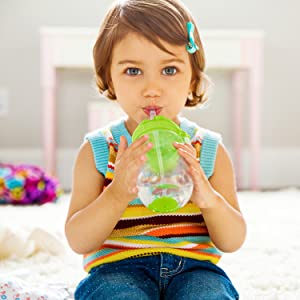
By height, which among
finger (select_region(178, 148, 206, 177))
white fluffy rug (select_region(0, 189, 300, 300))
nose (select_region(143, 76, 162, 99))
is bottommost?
white fluffy rug (select_region(0, 189, 300, 300))

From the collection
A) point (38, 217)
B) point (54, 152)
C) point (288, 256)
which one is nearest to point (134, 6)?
point (288, 256)

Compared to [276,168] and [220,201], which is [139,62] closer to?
[220,201]

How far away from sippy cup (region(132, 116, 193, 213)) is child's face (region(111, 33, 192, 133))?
7cm

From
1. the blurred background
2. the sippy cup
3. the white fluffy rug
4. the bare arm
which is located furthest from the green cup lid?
the blurred background

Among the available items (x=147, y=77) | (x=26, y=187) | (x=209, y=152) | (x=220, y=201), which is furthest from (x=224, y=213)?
(x=26, y=187)

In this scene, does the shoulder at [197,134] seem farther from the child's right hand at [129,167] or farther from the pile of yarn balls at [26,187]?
the pile of yarn balls at [26,187]

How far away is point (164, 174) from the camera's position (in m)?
0.80

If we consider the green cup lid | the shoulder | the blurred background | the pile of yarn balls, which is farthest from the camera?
the blurred background

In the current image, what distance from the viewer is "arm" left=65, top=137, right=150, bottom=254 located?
2.69ft

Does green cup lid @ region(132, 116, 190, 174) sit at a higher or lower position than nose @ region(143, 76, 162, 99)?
lower

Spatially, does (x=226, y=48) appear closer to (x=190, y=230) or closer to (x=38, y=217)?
(x=38, y=217)

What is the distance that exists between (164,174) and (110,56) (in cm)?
25

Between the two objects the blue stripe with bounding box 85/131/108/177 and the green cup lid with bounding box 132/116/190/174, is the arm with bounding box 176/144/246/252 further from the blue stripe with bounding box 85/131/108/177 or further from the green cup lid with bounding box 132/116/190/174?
the blue stripe with bounding box 85/131/108/177

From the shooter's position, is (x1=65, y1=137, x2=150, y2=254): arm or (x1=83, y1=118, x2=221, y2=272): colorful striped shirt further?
(x1=83, y1=118, x2=221, y2=272): colorful striped shirt
